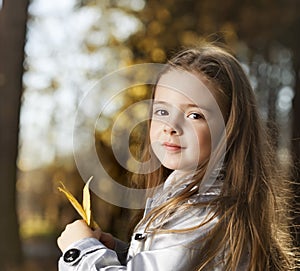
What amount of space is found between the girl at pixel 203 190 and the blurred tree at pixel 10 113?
10.2ft

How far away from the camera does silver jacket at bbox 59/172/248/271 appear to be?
115 centimetres

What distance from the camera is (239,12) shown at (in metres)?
4.91

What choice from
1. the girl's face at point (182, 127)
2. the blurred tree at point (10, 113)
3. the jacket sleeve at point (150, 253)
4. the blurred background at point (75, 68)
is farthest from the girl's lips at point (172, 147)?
the blurred tree at point (10, 113)

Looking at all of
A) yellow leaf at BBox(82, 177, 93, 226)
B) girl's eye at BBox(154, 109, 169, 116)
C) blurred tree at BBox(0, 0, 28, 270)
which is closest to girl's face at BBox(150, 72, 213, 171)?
girl's eye at BBox(154, 109, 169, 116)

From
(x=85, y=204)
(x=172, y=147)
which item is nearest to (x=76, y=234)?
(x=85, y=204)

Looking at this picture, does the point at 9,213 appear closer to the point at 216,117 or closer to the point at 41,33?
the point at 41,33

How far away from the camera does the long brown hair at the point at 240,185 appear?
119cm

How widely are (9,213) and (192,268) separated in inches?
130

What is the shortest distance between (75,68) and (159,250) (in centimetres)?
341

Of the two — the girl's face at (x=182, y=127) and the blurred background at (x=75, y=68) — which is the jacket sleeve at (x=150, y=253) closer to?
the girl's face at (x=182, y=127)

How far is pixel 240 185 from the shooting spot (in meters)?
1.25

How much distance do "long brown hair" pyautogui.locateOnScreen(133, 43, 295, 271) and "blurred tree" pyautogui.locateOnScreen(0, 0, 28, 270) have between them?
3140 mm

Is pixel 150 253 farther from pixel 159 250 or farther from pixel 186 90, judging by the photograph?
pixel 186 90

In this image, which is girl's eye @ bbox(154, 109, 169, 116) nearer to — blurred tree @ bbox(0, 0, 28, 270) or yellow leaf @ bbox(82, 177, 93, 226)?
yellow leaf @ bbox(82, 177, 93, 226)
